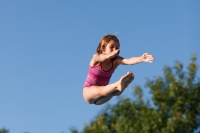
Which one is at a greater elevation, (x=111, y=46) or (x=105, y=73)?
(x=111, y=46)

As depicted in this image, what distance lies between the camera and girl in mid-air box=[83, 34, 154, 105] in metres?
12.5

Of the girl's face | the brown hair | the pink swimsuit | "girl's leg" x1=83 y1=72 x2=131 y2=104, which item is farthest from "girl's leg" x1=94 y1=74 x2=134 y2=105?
the brown hair

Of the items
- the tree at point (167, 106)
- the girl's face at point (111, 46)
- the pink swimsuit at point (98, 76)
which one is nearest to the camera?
the girl's face at point (111, 46)

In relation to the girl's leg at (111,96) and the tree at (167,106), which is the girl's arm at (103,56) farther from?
the tree at (167,106)

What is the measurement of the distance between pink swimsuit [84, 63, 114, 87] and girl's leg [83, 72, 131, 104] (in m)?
0.13

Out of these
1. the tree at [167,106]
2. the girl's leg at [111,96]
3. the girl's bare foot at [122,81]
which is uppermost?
the tree at [167,106]

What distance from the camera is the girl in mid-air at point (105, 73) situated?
1246 centimetres

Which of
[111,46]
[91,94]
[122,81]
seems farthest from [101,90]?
[111,46]

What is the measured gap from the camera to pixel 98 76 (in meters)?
13.3

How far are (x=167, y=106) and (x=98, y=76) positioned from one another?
2466 cm

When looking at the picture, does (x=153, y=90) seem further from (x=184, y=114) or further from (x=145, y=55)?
(x=145, y=55)

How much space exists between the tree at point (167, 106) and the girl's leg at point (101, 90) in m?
22.2

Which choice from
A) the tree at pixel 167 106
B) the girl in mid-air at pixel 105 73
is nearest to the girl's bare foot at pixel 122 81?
the girl in mid-air at pixel 105 73

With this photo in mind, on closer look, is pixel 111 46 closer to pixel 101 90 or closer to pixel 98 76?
pixel 98 76
